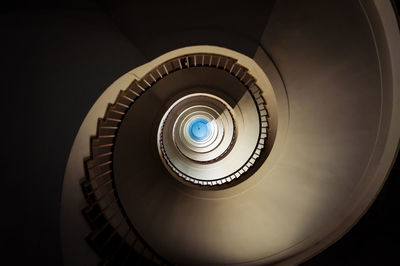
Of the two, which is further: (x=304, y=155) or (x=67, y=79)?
(x=304, y=155)

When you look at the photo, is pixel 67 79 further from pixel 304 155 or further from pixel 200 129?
pixel 200 129

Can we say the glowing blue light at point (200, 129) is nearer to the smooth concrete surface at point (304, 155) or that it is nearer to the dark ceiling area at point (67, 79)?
the smooth concrete surface at point (304, 155)

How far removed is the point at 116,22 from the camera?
10.9 ft

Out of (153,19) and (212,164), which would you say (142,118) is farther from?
(212,164)

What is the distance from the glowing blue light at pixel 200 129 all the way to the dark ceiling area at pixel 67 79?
316 inches

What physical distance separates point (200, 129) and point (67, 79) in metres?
9.49

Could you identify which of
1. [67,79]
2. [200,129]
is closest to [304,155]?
[67,79]

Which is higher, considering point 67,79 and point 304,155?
point 67,79

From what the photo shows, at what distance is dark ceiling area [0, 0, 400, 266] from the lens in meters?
2.57

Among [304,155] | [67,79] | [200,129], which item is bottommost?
[304,155]

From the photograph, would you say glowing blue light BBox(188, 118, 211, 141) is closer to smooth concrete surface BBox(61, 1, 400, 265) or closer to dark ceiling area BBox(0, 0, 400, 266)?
smooth concrete surface BBox(61, 1, 400, 265)

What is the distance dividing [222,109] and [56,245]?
269 inches

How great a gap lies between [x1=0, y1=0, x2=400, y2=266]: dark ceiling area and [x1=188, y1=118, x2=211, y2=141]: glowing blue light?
8028 mm

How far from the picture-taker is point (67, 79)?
9.74 ft
